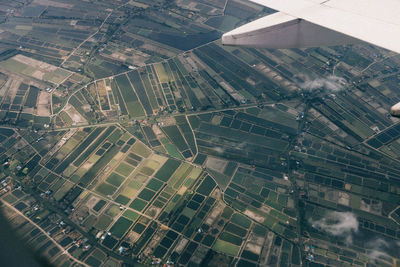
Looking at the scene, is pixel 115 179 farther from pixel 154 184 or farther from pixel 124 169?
pixel 154 184

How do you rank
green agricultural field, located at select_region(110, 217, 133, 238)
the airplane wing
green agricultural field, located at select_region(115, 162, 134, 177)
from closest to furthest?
the airplane wing < green agricultural field, located at select_region(110, 217, 133, 238) < green agricultural field, located at select_region(115, 162, 134, 177)

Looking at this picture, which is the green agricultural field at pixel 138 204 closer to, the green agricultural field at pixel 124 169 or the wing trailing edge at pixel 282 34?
the green agricultural field at pixel 124 169

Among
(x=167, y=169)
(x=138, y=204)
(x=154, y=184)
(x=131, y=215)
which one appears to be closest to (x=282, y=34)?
(x=167, y=169)

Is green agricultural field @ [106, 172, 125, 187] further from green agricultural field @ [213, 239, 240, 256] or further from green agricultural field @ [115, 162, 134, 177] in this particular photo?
green agricultural field @ [213, 239, 240, 256]

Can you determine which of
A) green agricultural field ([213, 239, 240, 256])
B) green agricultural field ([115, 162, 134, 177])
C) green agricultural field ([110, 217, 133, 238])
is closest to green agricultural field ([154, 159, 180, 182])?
green agricultural field ([115, 162, 134, 177])

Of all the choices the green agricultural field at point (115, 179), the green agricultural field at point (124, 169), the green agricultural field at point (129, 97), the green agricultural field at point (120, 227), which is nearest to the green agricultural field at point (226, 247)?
the green agricultural field at point (120, 227)

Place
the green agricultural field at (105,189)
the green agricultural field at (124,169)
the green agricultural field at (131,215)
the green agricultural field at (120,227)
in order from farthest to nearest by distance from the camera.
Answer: the green agricultural field at (124,169) < the green agricultural field at (105,189) < the green agricultural field at (131,215) < the green agricultural field at (120,227)

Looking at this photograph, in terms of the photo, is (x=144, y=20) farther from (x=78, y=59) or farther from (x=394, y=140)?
(x=394, y=140)

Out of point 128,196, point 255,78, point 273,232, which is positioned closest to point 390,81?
point 255,78
